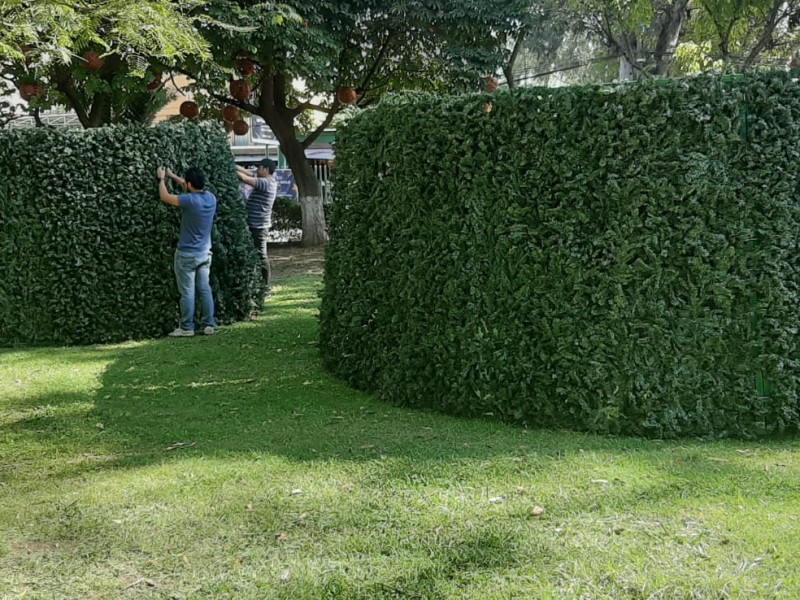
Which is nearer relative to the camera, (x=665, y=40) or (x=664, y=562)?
(x=664, y=562)

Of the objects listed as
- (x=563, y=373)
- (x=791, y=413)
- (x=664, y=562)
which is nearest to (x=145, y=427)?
(x=563, y=373)

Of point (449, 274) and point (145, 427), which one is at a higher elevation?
point (449, 274)

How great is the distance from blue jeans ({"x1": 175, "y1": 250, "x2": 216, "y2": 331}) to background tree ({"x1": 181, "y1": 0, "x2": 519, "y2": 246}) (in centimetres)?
480

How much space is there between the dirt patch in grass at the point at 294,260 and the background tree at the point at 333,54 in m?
0.65

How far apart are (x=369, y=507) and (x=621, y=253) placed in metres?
2.40

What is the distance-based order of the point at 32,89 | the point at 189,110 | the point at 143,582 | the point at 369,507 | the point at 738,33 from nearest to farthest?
1. the point at 143,582
2. the point at 369,507
3. the point at 32,89
4. the point at 189,110
5. the point at 738,33

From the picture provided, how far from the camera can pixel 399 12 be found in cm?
1733

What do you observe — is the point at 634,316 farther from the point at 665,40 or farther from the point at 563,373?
the point at 665,40

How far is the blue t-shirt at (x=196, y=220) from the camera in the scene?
956cm

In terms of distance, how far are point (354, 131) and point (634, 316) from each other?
2.92 metres

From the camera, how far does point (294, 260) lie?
61.6 ft

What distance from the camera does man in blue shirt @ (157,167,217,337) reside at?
9609mm

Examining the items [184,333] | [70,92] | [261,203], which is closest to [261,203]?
[261,203]

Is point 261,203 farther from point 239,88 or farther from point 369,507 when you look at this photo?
point 369,507
